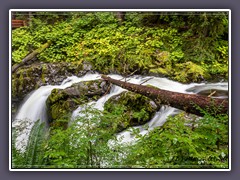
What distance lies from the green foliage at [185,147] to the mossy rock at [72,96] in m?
0.59

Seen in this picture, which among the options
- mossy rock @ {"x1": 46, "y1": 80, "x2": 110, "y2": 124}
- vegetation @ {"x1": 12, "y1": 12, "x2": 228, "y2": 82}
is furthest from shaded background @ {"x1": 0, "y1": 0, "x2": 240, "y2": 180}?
mossy rock @ {"x1": 46, "y1": 80, "x2": 110, "y2": 124}

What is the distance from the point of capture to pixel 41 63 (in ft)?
9.43

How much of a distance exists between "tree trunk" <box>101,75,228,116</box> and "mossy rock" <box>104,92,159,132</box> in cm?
6

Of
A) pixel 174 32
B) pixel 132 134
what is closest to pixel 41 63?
pixel 132 134

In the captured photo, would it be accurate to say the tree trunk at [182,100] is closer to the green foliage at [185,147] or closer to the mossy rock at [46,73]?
the green foliage at [185,147]

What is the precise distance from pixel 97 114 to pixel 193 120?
81 centimetres

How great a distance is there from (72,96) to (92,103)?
0.19 metres

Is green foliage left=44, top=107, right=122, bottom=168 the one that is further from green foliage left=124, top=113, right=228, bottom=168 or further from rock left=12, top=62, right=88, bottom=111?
rock left=12, top=62, right=88, bottom=111

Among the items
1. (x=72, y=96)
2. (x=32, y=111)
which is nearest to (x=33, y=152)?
(x=32, y=111)

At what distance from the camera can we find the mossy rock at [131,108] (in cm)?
278

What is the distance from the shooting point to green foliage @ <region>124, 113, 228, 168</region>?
258 centimetres
